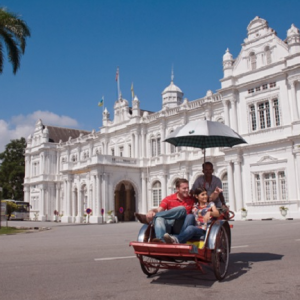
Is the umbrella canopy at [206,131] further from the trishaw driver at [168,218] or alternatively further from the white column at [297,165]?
the white column at [297,165]

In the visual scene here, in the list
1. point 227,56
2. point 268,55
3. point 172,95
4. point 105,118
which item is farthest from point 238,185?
point 105,118

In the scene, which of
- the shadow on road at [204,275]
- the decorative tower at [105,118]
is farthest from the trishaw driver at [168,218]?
the decorative tower at [105,118]

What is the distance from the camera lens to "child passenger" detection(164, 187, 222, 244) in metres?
5.96

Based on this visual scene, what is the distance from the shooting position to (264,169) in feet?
94.5

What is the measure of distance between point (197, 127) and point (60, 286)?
13.0 ft

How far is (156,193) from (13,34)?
2091cm

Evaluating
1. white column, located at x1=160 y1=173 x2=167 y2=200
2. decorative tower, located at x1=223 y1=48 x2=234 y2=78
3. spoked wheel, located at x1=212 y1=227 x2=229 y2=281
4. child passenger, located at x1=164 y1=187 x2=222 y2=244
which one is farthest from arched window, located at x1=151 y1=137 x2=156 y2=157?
spoked wheel, located at x1=212 y1=227 x2=229 y2=281

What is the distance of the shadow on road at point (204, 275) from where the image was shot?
5910 millimetres

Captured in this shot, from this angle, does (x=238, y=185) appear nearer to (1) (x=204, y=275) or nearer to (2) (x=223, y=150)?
(2) (x=223, y=150)

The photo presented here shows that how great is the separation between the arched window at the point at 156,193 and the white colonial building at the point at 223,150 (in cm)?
10

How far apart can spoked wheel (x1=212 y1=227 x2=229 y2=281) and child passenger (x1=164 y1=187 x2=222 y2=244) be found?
295 mm

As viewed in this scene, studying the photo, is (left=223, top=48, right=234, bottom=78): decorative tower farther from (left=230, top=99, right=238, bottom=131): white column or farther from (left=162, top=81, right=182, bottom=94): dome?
(left=162, top=81, right=182, bottom=94): dome

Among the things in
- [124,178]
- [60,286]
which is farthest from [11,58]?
[60,286]

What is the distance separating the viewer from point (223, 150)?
3125cm
